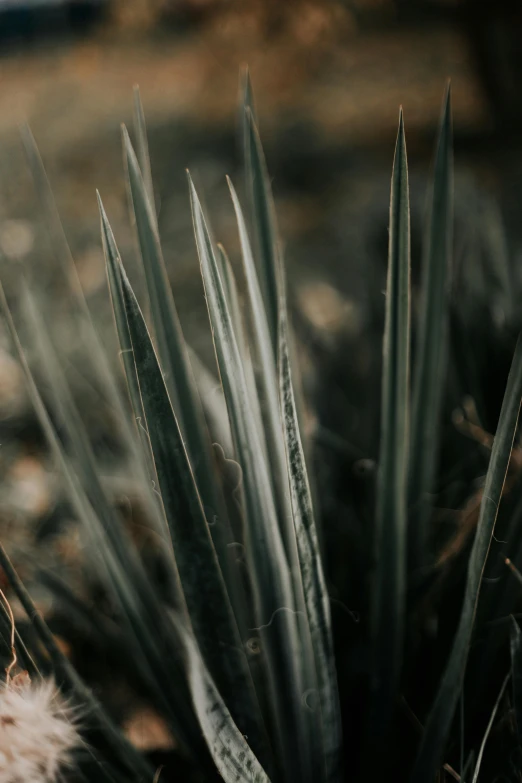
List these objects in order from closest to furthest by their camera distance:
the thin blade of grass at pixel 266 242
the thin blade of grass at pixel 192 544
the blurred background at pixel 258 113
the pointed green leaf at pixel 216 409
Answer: the thin blade of grass at pixel 192 544 → the thin blade of grass at pixel 266 242 → the pointed green leaf at pixel 216 409 → the blurred background at pixel 258 113

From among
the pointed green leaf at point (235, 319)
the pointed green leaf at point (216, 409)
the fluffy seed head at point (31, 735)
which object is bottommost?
the fluffy seed head at point (31, 735)

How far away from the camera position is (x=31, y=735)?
0.30 meters

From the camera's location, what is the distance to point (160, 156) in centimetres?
148

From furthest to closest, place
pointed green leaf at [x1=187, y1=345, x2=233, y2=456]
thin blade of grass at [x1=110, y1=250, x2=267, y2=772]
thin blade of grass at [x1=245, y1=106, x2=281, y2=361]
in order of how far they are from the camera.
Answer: pointed green leaf at [x1=187, y1=345, x2=233, y2=456] → thin blade of grass at [x1=245, y1=106, x2=281, y2=361] → thin blade of grass at [x1=110, y1=250, x2=267, y2=772]

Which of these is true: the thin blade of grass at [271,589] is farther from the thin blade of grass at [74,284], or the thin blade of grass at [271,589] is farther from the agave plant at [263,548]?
Answer: the thin blade of grass at [74,284]

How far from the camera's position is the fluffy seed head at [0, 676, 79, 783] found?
0.29 meters

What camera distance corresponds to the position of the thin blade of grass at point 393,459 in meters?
0.32

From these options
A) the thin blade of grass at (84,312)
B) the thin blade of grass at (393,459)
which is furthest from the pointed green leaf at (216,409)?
the thin blade of grass at (393,459)

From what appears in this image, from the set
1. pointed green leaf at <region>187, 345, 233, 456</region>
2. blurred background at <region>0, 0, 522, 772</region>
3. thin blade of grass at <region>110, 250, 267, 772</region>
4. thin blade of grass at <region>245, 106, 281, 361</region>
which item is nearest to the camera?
thin blade of grass at <region>110, 250, 267, 772</region>

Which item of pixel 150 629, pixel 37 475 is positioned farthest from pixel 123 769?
pixel 37 475

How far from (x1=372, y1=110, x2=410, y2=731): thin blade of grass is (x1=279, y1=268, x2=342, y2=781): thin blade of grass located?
3.1 inches

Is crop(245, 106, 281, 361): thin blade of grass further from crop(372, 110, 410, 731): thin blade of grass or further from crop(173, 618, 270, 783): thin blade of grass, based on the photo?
crop(173, 618, 270, 783): thin blade of grass

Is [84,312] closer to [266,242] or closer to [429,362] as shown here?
[266,242]

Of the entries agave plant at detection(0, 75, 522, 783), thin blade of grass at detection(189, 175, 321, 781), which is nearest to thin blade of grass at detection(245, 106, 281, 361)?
agave plant at detection(0, 75, 522, 783)
